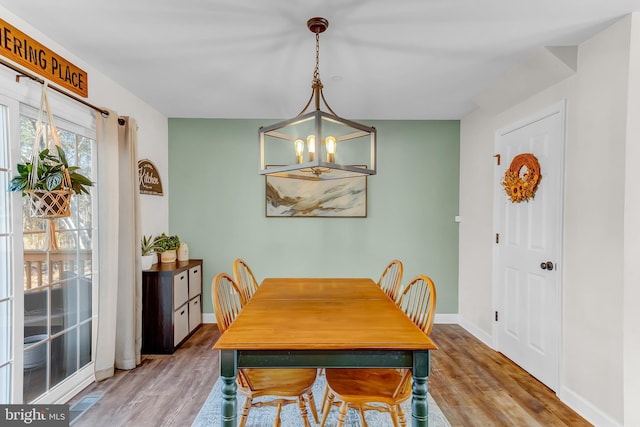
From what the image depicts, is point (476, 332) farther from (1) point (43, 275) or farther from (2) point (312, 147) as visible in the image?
(1) point (43, 275)

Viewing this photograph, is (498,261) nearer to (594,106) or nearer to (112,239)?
(594,106)

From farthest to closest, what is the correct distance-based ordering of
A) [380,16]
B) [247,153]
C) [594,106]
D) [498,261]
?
[247,153], [498,261], [594,106], [380,16]

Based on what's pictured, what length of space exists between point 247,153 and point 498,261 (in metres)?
3.04

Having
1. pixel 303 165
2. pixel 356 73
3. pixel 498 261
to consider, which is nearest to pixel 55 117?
pixel 303 165

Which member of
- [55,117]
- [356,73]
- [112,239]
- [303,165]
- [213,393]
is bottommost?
[213,393]

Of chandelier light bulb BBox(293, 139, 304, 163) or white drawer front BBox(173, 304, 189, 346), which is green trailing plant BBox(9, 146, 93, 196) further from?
white drawer front BBox(173, 304, 189, 346)

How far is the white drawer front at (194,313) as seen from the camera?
11.6ft

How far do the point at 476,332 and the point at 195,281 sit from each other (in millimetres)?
3228

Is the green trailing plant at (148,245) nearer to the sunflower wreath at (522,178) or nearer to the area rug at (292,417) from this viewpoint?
the area rug at (292,417)

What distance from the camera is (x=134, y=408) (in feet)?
7.28

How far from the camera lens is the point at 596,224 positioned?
2.08 metres

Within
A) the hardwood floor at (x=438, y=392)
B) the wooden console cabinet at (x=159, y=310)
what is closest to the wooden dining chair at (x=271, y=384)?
the hardwood floor at (x=438, y=392)

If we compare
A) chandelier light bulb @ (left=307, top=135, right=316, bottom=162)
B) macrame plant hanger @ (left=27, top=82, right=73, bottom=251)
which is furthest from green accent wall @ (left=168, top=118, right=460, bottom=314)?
chandelier light bulb @ (left=307, top=135, right=316, bottom=162)

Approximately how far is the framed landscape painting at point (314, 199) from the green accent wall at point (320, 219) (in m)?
0.09
